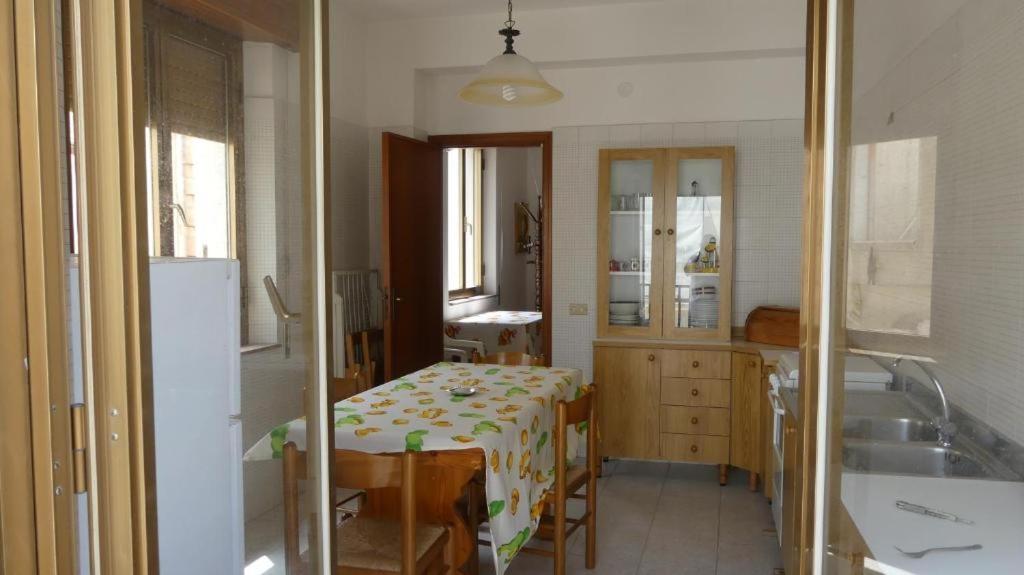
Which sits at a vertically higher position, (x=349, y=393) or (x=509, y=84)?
(x=509, y=84)

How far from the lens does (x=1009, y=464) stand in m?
1.45

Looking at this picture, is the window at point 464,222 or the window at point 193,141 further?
the window at point 464,222

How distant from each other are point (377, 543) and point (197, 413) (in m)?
1.20

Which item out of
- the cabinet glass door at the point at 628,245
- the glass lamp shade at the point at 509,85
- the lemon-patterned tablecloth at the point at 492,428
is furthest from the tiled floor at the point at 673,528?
the glass lamp shade at the point at 509,85

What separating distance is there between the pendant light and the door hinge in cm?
217

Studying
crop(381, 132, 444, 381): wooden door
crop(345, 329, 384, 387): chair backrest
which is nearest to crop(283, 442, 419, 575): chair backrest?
crop(345, 329, 384, 387): chair backrest

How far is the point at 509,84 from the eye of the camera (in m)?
2.97

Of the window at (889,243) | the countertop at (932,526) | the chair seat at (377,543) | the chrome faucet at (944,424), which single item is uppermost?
the window at (889,243)

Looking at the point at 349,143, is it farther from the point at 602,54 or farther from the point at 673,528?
the point at 673,528

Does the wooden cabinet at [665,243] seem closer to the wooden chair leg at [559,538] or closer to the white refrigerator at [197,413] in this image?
the wooden chair leg at [559,538]

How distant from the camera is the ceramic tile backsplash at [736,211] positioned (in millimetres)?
4426

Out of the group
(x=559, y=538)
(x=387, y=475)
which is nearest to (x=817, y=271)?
(x=387, y=475)

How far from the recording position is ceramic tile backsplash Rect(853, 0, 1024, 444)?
129 centimetres

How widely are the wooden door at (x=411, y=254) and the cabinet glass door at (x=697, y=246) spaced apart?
153 cm
